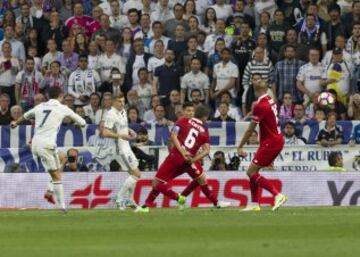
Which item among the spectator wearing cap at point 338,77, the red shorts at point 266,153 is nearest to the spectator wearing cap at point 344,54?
the spectator wearing cap at point 338,77

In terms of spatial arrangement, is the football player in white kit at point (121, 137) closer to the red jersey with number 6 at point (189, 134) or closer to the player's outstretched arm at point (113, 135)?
the player's outstretched arm at point (113, 135)

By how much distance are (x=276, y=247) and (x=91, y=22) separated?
1731cm

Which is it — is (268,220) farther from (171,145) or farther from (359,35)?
(359,35)

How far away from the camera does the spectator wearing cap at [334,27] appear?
30078mm

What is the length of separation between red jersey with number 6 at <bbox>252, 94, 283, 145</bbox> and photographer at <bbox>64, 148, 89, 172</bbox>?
7.12 meters

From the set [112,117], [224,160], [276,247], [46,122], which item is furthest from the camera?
[224,160]

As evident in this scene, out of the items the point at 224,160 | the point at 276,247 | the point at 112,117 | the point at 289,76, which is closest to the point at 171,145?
the point at 112,117

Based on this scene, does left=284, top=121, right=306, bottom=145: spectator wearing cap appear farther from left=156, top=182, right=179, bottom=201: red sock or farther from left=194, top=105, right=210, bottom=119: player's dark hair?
left=156, top=182, right=179, bottom=201: red sock

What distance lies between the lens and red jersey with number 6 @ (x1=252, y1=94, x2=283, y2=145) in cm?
2183

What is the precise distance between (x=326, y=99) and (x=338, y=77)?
1040 millimetres

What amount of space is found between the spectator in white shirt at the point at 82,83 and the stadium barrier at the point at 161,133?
965mm

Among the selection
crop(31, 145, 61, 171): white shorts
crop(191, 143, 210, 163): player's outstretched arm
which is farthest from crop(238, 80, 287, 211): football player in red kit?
crop(31, 145, 61, 171): white shorts

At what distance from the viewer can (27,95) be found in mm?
30906

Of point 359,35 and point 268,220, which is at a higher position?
point 359,35
